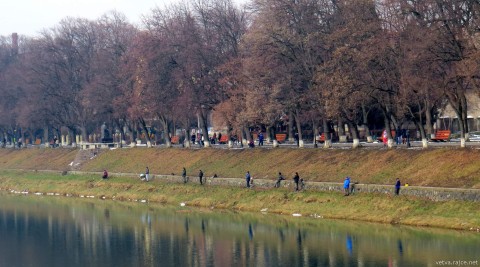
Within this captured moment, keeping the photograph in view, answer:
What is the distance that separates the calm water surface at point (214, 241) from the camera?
156 feet

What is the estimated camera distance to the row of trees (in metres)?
64.2

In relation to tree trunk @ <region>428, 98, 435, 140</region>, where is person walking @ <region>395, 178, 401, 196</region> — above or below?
below

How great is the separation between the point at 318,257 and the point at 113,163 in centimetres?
5728

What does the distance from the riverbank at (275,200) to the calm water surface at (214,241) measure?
142 centimetres

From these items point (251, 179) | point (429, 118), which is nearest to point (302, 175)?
point (251, 179)

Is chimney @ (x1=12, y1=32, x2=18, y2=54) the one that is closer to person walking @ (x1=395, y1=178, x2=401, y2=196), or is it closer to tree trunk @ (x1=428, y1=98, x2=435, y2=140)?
tree trunk @ (x1=428, y1=98, x2=435, y2=140)

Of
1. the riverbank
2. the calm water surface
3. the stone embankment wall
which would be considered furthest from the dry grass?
the calm water surface

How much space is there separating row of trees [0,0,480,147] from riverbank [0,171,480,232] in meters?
7.93

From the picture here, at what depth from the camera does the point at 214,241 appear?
55719 mm

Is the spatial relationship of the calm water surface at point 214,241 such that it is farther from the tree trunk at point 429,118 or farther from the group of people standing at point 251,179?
the tree trunk at point 429,118

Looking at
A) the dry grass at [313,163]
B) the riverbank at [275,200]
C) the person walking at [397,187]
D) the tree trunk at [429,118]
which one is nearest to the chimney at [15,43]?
the dry grass at [313,163]

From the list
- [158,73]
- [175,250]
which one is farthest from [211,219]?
[158,73]

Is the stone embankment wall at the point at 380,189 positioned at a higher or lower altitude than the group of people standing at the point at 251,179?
lower

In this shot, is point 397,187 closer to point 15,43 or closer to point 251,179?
point 251,179
